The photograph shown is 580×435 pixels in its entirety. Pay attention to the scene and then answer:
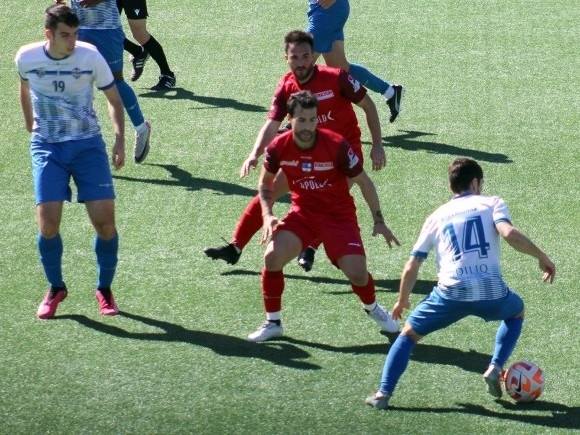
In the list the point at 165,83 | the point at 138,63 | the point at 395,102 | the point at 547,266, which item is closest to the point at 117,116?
the point at 547,266

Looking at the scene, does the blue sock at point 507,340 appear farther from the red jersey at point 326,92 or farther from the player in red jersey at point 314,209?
the red jersey at point 326,92

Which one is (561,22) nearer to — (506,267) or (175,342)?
(506,267)

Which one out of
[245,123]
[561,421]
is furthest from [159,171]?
[561,421]

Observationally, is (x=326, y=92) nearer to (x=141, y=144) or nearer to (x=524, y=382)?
(x=524, y=382)

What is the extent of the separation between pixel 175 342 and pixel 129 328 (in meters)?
0.40

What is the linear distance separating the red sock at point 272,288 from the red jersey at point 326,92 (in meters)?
1.33

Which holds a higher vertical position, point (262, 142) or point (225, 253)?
point (262, 142)

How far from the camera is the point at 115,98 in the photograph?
327 inches

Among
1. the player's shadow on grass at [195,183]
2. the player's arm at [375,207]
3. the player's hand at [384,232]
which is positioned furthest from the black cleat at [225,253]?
the player's shadow on grass at [195,183]

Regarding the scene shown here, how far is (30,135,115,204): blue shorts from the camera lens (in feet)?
26.8

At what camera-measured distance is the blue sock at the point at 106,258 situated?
331 inches

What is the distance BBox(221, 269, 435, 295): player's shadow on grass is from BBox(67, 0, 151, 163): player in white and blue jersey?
8.14ft

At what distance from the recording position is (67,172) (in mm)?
8258

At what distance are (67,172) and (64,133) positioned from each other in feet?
0.85
